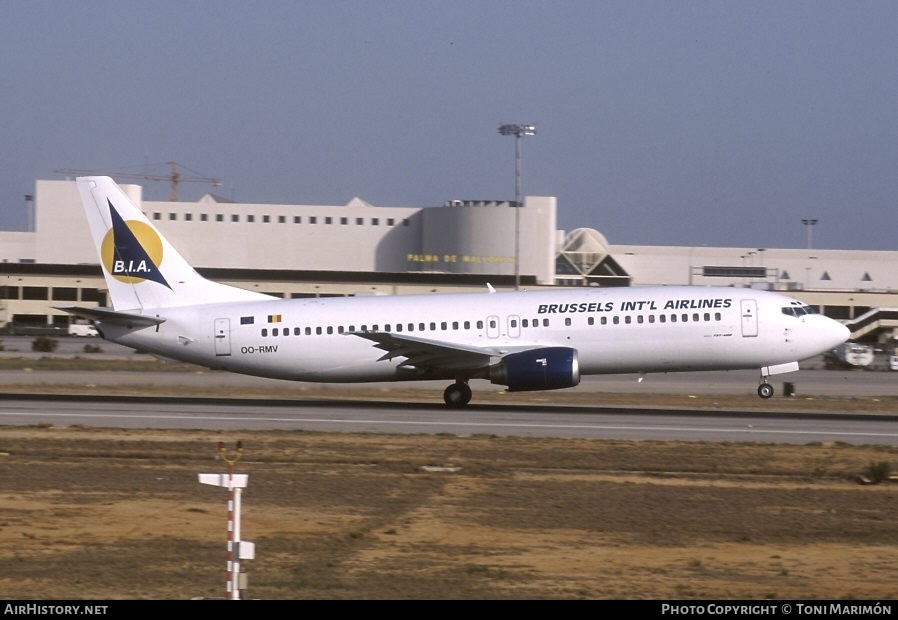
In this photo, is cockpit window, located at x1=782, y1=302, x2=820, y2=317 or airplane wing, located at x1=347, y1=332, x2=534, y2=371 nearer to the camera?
airplane wing, located at x1=347, y1=332, x2=534, y2=371

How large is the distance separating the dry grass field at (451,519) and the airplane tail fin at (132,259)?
983 centimetres

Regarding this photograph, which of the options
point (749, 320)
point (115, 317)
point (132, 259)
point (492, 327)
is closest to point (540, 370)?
point (492, 327)

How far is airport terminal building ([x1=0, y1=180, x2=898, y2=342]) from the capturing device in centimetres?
10238

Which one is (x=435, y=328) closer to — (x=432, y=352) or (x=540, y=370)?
(x=432, y=352)

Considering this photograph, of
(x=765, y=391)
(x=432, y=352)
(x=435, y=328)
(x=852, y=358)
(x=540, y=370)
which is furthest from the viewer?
(x=852, y=358)

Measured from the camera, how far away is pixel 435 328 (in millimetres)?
33844

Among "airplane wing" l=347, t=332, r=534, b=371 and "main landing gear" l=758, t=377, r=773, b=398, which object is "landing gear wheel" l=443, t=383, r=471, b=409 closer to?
"airplane wing" l=347, t=332, r=534, b=371

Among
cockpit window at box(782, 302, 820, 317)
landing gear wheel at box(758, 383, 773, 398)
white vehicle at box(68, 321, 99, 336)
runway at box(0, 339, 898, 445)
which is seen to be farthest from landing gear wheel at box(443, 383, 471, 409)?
white vehicle at box(68, 321, 99, 336)

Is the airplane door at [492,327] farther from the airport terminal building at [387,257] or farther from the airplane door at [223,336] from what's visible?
the airport terminal building at [387,257]

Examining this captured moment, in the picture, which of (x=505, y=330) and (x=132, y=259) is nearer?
(x=505, y=330)

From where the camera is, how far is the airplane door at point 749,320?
3309cm

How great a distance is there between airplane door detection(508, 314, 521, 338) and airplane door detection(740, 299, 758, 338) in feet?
21.1

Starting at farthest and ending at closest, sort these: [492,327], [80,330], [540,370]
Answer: [80,330] < [492,327] < [540,370]

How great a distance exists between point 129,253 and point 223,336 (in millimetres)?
3776
